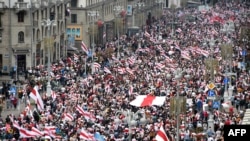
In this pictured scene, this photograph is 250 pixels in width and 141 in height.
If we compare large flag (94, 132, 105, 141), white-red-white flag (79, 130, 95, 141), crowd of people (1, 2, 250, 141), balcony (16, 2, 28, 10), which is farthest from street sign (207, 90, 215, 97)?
balcony (16, 2, 28, 10)

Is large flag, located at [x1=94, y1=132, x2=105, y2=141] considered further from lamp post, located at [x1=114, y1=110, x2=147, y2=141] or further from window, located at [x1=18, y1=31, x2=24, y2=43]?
window, located at [x1=18, y1=31, x2=24, y2=43]

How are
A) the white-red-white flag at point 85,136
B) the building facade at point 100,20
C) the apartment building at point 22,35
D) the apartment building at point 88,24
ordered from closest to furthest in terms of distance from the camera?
the white-red-white flag at point 85,136, the apartment building at point 22,35, the apartment building at point 88,24, the building facade at point 100,20

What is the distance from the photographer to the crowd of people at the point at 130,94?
53.6 metres

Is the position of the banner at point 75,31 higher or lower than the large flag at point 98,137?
higher

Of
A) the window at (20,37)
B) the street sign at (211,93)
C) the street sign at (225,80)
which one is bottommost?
the street sign at (211,93)

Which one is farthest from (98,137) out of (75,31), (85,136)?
(75,31)

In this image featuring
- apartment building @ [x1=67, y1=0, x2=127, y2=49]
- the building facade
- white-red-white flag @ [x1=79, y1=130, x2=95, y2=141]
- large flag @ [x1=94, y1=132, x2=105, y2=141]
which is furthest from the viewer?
the building facade

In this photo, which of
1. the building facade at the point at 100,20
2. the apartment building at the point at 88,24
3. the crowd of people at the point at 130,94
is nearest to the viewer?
the crowd of people at the point at 130,94

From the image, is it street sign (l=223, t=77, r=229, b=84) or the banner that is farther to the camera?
the banner

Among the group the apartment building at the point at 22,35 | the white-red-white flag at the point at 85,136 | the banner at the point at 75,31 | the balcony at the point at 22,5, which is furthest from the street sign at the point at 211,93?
the banner at the point at 75,31

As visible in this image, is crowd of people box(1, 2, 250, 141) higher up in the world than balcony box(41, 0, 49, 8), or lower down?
lower down

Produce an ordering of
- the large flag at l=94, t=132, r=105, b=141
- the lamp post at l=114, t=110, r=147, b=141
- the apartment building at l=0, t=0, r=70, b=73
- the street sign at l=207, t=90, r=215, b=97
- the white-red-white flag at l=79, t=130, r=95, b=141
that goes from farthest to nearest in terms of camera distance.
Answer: the apartment building at l=0, t=0, r=70, b=73
the street sign at l=207, t=90, r=215, b=97
the large flag at l=94, t=132, r=105, b=141
the white-red-white flag at l=79, t=130, r=95, b=141
the lamp post at l=114, t=110, r=147, b=141

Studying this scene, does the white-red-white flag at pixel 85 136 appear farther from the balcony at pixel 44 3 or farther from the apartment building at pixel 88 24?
the apartment building at pixel 88 24

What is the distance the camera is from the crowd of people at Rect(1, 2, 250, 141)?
53.6 meters
